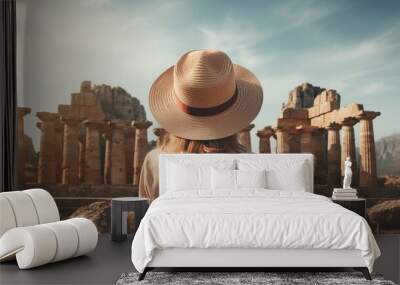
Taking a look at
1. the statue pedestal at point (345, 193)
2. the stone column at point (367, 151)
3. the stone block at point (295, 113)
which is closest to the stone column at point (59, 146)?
the stone block at point (295, 113)

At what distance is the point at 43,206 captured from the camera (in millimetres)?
5691

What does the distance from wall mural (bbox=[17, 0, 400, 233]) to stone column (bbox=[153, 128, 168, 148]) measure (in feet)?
0.04

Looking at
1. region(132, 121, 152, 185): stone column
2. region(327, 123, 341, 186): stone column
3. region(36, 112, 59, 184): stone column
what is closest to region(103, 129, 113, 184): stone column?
region(132, 121, 152, 185): stone column

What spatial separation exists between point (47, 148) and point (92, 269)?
2.66 meters

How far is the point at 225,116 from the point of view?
7.04m

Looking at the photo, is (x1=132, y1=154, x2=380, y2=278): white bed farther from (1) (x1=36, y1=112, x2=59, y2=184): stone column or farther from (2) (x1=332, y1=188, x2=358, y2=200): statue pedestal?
(1) (x1=36, y1=112, x2=59, y2=184): stone column

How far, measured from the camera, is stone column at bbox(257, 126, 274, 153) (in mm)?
7180

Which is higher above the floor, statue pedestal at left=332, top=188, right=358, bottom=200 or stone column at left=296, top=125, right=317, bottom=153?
stone column at left=296, top=125, right=317, bottom=153

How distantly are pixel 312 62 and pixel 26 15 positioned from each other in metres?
3.65

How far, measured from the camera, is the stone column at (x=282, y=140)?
285 inches

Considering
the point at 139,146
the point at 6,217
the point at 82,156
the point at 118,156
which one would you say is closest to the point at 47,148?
the point at 82,156

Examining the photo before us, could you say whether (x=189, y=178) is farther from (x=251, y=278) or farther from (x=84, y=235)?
(x=251, y=278)

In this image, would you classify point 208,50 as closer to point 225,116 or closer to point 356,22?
point 225,116

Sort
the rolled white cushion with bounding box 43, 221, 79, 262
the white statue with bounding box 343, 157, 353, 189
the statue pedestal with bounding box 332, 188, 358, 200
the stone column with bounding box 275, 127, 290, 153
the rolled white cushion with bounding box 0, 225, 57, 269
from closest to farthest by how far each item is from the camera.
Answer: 1. the rolled white cushion with bounding box 0, 225, 57, 269
2. the rolled white cushion with bounding box 43, 221, 79, 262
3. the statue pedestal with bounding box 332, 188, 358, 200
4. the white statue with bounding box 343, 157, 353, 189
5. the stone column with bounding box 275, 127, 290, 153
